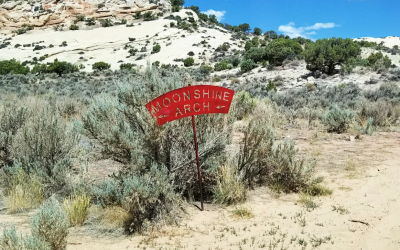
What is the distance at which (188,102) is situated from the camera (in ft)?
14.6

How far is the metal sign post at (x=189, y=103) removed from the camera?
4281mm

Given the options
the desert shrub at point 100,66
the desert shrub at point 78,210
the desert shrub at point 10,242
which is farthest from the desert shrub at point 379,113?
the desert shrub at point 100,66

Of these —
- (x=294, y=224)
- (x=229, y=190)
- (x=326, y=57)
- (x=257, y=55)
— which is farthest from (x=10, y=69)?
(x=294, y=224)

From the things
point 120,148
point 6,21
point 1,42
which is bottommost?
point 120,148

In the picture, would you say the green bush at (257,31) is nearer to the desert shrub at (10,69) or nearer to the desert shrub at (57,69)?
the desert shrub at (57,69)

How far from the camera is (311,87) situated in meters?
19.4

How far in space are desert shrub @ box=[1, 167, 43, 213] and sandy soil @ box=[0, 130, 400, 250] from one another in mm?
207

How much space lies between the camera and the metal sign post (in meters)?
4.28

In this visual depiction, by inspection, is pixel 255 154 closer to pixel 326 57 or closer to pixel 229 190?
pixel 229 190

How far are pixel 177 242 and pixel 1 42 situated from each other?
64797mm

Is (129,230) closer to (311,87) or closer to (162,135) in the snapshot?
(162,135)

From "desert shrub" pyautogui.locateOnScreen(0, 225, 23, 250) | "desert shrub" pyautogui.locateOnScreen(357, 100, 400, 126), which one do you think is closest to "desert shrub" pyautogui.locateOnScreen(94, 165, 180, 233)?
"desert shrub" pyautogui.locateOnScreen(0, 225, 23, 250)

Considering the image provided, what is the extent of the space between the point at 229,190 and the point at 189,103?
1.48 meters

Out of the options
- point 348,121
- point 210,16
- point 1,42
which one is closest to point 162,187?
point 348,121
